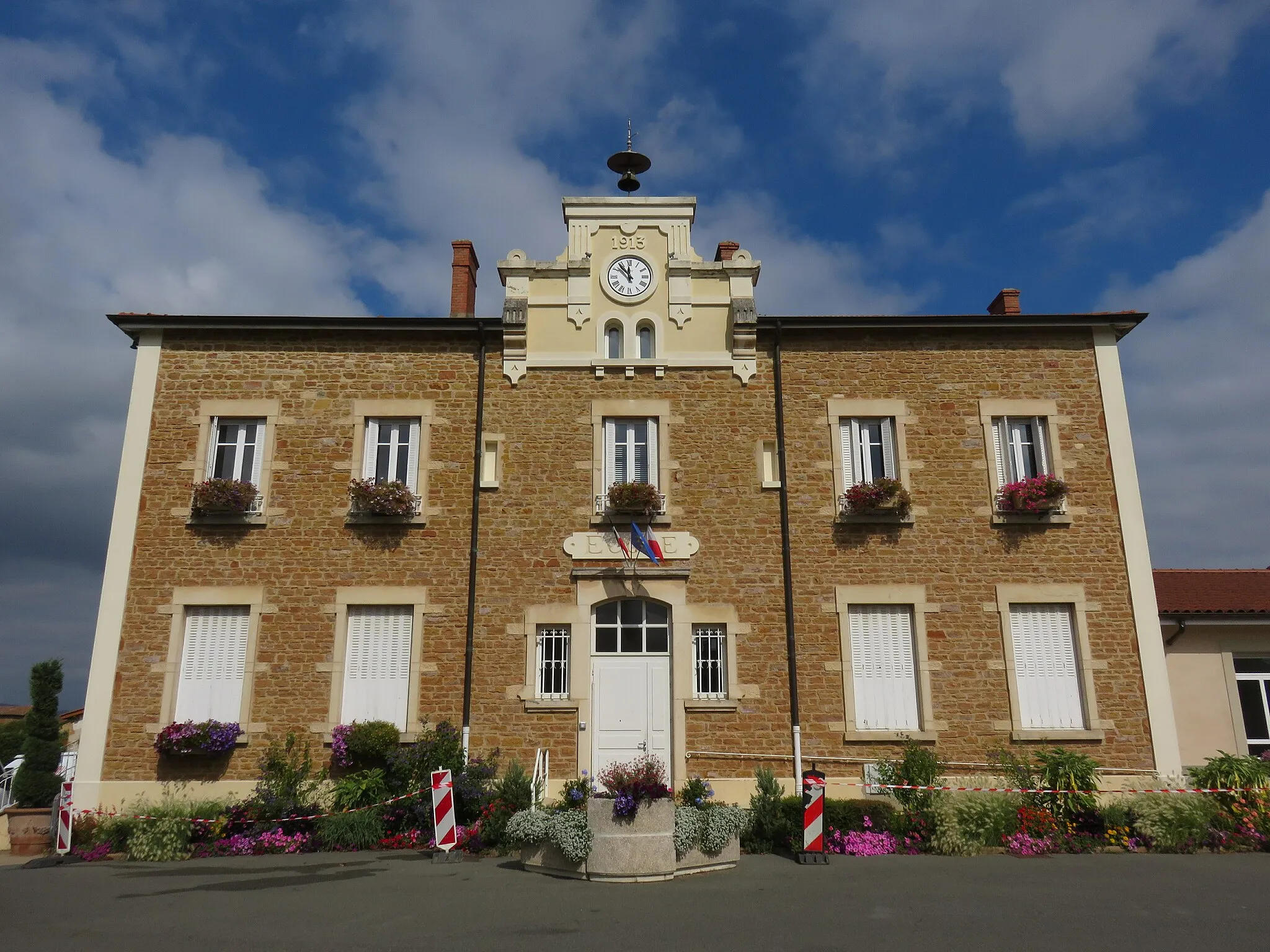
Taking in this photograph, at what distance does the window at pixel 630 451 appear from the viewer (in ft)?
43.1

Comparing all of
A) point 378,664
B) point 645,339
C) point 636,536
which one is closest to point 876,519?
point 636,536

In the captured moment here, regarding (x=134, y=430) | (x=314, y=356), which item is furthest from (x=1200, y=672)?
(x=134, y=430)

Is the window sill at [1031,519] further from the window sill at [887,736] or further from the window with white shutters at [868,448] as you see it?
the window sill at [887,736]

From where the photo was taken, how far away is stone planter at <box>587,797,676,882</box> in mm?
8641

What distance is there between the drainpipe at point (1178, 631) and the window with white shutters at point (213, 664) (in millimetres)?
13992

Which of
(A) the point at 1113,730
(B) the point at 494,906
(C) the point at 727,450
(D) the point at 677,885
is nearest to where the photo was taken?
(B) the point at 494,906

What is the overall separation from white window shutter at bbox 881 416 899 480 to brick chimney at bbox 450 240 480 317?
22.3 ft

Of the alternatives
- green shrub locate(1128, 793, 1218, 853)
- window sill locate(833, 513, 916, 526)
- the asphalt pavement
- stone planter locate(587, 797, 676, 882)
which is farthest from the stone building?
stone planter locate(587, 797, 676, 882)

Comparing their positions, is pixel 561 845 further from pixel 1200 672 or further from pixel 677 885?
pixel 1200 672

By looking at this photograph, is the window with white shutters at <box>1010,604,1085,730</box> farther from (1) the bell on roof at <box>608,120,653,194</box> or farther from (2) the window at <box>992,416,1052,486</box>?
(1) the bell on roof at <box>608,120,653,194</box>

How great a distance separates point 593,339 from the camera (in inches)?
536

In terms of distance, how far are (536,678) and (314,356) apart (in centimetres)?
601

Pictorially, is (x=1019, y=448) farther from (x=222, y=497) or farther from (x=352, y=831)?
(x=222, y=497)

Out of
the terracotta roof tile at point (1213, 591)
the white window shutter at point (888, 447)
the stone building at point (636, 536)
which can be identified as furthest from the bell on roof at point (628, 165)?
the terracotta roof tile at point (1213, 591)
